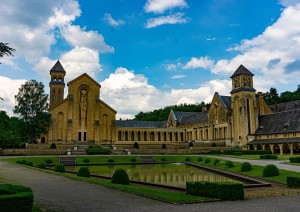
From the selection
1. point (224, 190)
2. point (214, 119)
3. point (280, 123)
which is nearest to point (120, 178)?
point (224, 190)

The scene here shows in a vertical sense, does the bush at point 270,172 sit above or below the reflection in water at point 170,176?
above

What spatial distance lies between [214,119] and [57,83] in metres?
40.6

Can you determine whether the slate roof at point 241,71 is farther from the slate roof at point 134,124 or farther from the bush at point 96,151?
the bush at point 96,151

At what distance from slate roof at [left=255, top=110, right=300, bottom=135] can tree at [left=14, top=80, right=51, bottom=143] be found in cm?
4408

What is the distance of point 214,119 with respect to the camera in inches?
2997

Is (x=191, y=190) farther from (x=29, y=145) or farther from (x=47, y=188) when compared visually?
(x=29, y=145)

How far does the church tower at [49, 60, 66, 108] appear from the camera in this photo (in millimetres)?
78312

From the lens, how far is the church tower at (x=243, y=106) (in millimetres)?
66938

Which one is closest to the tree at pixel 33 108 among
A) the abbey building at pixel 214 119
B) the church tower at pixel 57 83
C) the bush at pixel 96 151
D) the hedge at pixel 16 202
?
the abbey building at pixel 214 119

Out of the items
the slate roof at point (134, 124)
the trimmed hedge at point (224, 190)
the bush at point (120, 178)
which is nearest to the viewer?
the trimmed hedge at point (224, 190)

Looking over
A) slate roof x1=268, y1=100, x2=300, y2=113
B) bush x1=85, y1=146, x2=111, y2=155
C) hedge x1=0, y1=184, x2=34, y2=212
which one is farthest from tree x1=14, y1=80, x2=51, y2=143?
slate roof x1=268, y1=100, x2=300, y2=113

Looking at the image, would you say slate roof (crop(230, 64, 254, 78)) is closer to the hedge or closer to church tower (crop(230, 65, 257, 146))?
church tower (crop(230, 65, 257, 146))

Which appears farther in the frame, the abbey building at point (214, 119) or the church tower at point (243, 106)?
the church tower at point (243, 106)

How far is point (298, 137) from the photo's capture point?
5353cm
